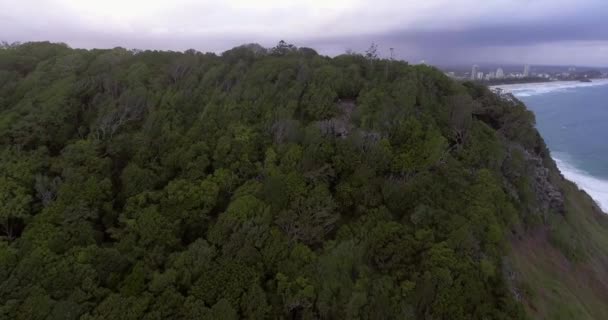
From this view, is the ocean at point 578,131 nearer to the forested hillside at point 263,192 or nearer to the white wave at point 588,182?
the white wave at point 588,182

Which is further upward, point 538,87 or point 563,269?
point 538,87

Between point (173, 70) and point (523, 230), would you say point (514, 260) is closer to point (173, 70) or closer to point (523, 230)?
point (523, 230)

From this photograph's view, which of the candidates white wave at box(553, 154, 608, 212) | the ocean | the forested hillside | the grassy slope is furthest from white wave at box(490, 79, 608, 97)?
the forested hillside

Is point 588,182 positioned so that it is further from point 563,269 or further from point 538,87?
point 538,87

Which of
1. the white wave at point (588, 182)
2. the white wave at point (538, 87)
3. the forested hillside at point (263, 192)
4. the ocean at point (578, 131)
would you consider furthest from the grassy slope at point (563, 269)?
the white wave at point (538, 87)

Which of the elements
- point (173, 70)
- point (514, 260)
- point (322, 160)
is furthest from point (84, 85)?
point (514, 260)

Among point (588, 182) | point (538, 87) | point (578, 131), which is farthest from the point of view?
point (538, 87)

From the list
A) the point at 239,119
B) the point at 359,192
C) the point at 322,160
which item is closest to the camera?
the point at 359,192

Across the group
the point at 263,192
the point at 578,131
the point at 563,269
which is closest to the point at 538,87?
the point at 578,131
